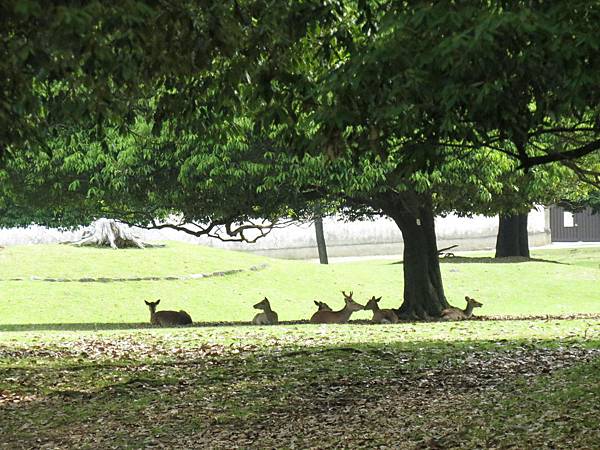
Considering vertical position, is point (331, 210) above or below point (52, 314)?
above

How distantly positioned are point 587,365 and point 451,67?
593 centimetres

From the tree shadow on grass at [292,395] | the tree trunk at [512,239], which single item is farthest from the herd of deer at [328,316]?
the tree trunk at [512,239]

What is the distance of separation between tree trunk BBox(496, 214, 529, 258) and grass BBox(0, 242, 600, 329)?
10.6 feet

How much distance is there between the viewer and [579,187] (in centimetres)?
3153

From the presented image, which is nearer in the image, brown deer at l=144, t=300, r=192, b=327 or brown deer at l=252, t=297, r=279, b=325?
brown deer at l=252, t=297, r=279, b=325

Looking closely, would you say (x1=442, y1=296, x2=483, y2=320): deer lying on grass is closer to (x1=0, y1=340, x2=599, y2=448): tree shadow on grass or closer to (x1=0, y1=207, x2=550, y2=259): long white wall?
(x1=0, y1=340, x2=599, y2=448): tree shadow on grass

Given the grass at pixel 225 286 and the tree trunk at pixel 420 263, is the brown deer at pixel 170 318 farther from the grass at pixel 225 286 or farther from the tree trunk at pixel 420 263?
the tree trunk at pixel 420 263

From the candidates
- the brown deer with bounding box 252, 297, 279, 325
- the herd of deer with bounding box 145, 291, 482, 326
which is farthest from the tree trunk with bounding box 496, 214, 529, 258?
the brown deer with bounding box 252, 297, 279, 325

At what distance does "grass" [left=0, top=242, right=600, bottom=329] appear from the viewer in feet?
95.3

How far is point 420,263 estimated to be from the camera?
25.2 meters

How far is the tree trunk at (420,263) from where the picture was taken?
2488 cm

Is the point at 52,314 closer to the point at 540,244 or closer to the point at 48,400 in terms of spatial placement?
the point at 48,400

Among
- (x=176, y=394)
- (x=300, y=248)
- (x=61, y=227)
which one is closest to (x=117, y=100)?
(x=176, y=394)

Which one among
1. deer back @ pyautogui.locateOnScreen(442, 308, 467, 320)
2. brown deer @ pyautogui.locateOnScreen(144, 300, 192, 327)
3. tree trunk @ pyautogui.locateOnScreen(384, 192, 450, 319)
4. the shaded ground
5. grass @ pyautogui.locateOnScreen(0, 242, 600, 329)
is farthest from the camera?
grass @ pyautogui.locateOnScreen(0, 242, 600, 329)
